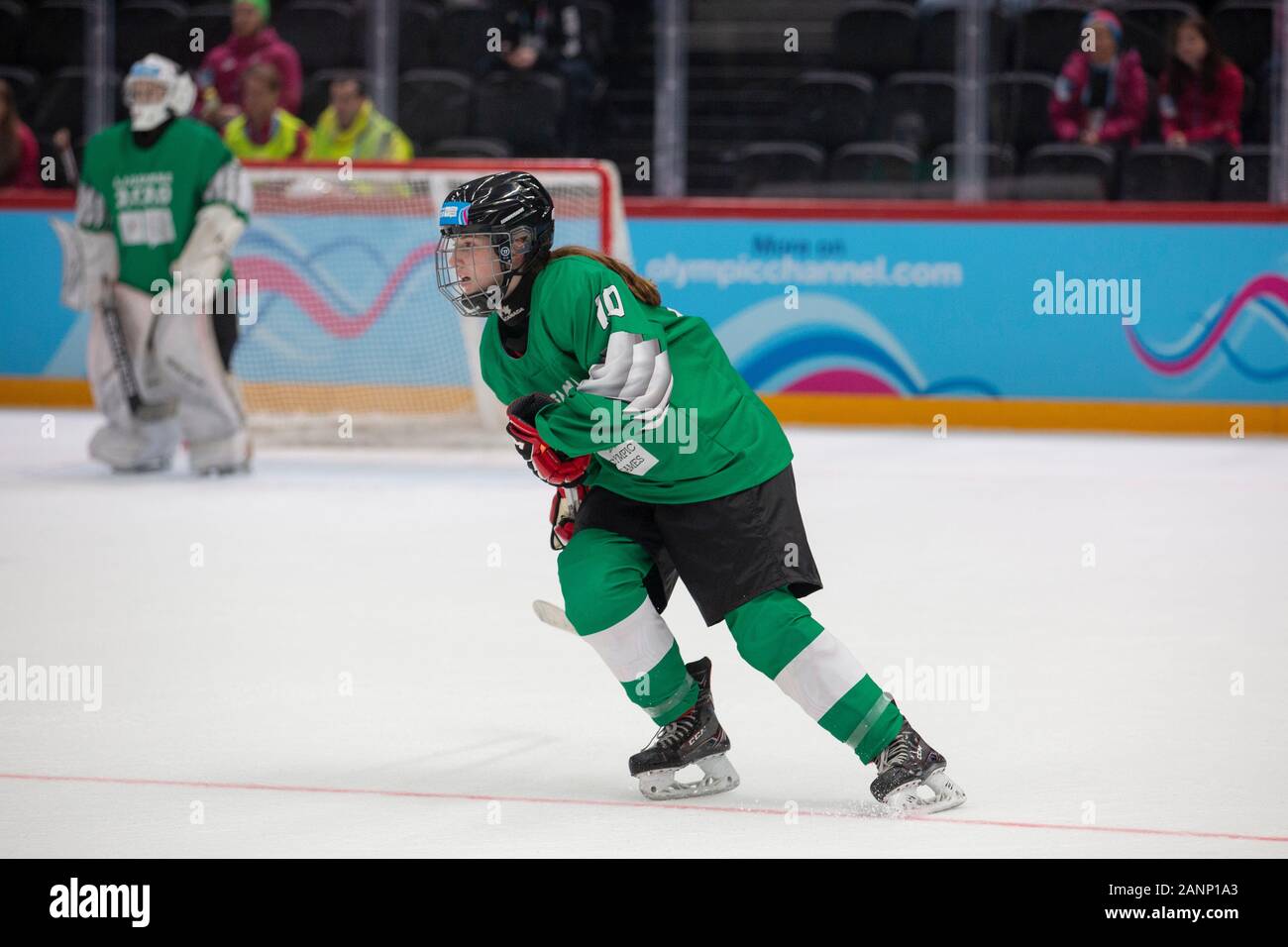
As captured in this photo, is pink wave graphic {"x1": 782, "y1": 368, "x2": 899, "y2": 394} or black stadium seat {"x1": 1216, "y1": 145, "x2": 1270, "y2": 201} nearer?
black stadium seat {"x1": 1216, "y1": 145, "x2": 1270, "y2": 201}

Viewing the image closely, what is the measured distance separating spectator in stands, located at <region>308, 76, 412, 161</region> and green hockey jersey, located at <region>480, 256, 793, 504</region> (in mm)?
6988

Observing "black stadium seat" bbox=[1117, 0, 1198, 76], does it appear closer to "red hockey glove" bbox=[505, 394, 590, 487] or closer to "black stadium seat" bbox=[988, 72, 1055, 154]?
"black stadium seat" bbox=[988, 72, 1055, 154]

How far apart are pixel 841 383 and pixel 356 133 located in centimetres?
278

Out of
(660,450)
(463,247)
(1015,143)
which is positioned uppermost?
(1015,143)

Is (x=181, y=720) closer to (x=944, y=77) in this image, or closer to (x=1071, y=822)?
(x=1071, y=822)

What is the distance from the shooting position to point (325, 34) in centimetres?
1061

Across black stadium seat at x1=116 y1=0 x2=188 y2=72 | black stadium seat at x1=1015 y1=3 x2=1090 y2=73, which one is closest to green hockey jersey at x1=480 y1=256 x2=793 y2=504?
black stadium seat at x1=1015 y1=3 x2=1090 y2=73

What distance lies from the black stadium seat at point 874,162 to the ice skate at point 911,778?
7.11m

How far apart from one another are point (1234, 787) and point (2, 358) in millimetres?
8821

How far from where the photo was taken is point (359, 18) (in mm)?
10461

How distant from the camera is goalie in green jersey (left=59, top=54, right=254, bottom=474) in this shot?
26.6ft

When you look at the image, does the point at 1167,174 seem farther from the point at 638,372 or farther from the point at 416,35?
the point at 638,372
